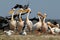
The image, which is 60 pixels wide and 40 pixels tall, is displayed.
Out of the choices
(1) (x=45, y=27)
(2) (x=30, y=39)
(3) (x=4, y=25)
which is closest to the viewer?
(2) (x=30, y=39)

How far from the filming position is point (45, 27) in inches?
624

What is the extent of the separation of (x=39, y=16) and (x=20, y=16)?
1240mm

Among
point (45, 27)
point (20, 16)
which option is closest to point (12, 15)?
point (20, 16)

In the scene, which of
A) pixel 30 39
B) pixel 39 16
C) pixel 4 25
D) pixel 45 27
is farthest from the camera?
pixel 4 25

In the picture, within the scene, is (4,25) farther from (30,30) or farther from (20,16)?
(30,30)

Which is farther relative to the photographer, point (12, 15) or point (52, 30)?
point (12, 15)

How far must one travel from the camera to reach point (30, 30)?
16.3 metres

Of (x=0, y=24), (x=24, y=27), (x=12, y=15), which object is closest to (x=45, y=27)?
(x=24, y=27)

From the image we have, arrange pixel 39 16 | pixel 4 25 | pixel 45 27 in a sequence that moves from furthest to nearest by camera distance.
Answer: pixel 4 25 → pixel 39 16 → pixel 45 27

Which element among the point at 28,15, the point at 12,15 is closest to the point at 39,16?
the point at 28,15

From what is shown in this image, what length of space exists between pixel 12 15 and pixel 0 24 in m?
1.38

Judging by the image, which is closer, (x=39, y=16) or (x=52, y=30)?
(x=52, y=30)

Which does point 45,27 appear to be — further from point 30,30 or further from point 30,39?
point 30,39

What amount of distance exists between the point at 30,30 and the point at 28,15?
1319 millimetres
